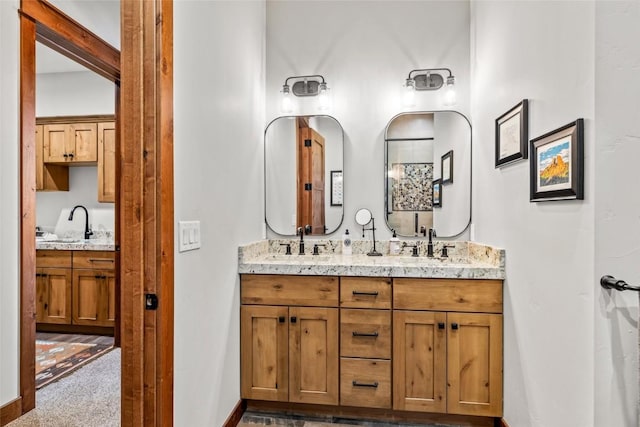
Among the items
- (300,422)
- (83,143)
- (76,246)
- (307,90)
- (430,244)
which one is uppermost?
(307,90)

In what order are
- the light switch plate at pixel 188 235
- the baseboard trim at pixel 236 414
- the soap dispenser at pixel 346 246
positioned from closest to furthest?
the light switch plate at pixel 188 235
the baseboard trim at pixel 236 414
the soap dispenser at pixel 346 246

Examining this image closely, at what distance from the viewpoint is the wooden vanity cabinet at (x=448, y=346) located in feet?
6.48

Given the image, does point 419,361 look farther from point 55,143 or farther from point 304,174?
point 55,143

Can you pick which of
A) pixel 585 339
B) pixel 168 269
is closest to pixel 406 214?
A: pixel 585 339

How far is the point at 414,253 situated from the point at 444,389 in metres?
0.88

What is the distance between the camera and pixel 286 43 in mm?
2723

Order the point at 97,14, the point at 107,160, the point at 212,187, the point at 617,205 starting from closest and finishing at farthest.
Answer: the point at 617,205 → the point at 212,187 → the point at 97,14 → the point at 107,160

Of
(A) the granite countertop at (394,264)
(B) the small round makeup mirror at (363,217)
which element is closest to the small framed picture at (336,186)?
(B) the small round makeup mirror at (363,217)

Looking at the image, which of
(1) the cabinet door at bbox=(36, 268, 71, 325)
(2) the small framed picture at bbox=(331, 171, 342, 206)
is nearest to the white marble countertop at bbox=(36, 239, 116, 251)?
(1) the cabinet door at bbox=(36, 268, 71, 325)

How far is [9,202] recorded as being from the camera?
79.7 inches

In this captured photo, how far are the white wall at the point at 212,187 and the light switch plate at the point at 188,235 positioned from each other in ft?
0.10

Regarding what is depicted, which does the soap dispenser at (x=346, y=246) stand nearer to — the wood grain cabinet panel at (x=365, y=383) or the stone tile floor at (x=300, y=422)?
the wood grain cabinet panel at (x=365, y=383)

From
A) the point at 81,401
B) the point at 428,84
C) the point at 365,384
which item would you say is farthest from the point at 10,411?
the point at 428,84

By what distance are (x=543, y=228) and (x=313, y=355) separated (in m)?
1.39
